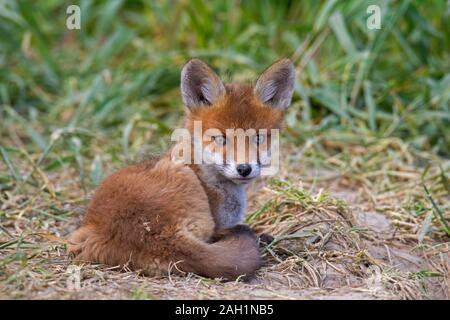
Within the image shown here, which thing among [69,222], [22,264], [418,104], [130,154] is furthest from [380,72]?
[22,264]

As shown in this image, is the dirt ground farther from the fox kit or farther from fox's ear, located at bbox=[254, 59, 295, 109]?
fox's ear, located at bbox=[254, 59, 295, 109]

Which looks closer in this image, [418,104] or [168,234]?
[168,234]

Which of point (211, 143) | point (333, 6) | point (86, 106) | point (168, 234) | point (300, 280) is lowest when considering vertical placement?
point (300, 280)

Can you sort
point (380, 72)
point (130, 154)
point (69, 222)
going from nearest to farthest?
point (69, 222) < point (130, 154) < point (380, 72)

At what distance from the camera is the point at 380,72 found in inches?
293

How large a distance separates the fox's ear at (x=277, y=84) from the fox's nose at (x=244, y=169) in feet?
1.71

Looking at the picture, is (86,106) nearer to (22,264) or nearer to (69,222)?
(69,222)

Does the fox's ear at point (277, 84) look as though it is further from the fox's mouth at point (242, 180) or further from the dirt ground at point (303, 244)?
the dirt ground at point (303, 244)

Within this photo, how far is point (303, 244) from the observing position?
448cm

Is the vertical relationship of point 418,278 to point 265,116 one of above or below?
below

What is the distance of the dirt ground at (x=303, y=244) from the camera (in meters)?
3.75

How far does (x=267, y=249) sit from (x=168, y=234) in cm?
77

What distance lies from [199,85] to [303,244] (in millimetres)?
1181

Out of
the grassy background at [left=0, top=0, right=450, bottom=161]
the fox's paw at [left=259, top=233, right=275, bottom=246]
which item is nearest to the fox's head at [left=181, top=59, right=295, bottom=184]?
the fox's paw at [left=259, top=233, right=275, bottom=246]
